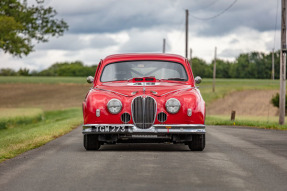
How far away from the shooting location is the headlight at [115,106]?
1104 centimetres

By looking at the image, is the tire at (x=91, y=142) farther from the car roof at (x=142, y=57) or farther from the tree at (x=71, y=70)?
the tree at (x=71, y=70)

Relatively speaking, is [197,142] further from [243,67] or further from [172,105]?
[243,67]

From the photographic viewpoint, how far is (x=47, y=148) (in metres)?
12.5

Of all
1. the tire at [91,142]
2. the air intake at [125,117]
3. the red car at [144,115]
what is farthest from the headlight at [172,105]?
the tire at [91,142]

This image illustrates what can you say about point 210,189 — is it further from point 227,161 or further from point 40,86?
point 40,86

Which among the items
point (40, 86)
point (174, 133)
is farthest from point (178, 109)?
point (40, 86)

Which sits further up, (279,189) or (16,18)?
(16,18)

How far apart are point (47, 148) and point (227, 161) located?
4337 mm

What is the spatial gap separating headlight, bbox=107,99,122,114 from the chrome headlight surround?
0.88 m

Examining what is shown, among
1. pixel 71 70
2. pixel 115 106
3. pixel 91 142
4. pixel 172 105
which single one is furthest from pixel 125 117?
pixel 71 70

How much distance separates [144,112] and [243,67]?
149 meters

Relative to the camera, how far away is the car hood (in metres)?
11.2

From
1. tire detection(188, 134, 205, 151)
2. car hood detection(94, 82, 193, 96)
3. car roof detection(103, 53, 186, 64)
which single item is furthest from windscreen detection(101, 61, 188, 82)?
tire detection(188, 134, 205, 151)

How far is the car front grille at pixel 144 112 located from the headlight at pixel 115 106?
262mm
